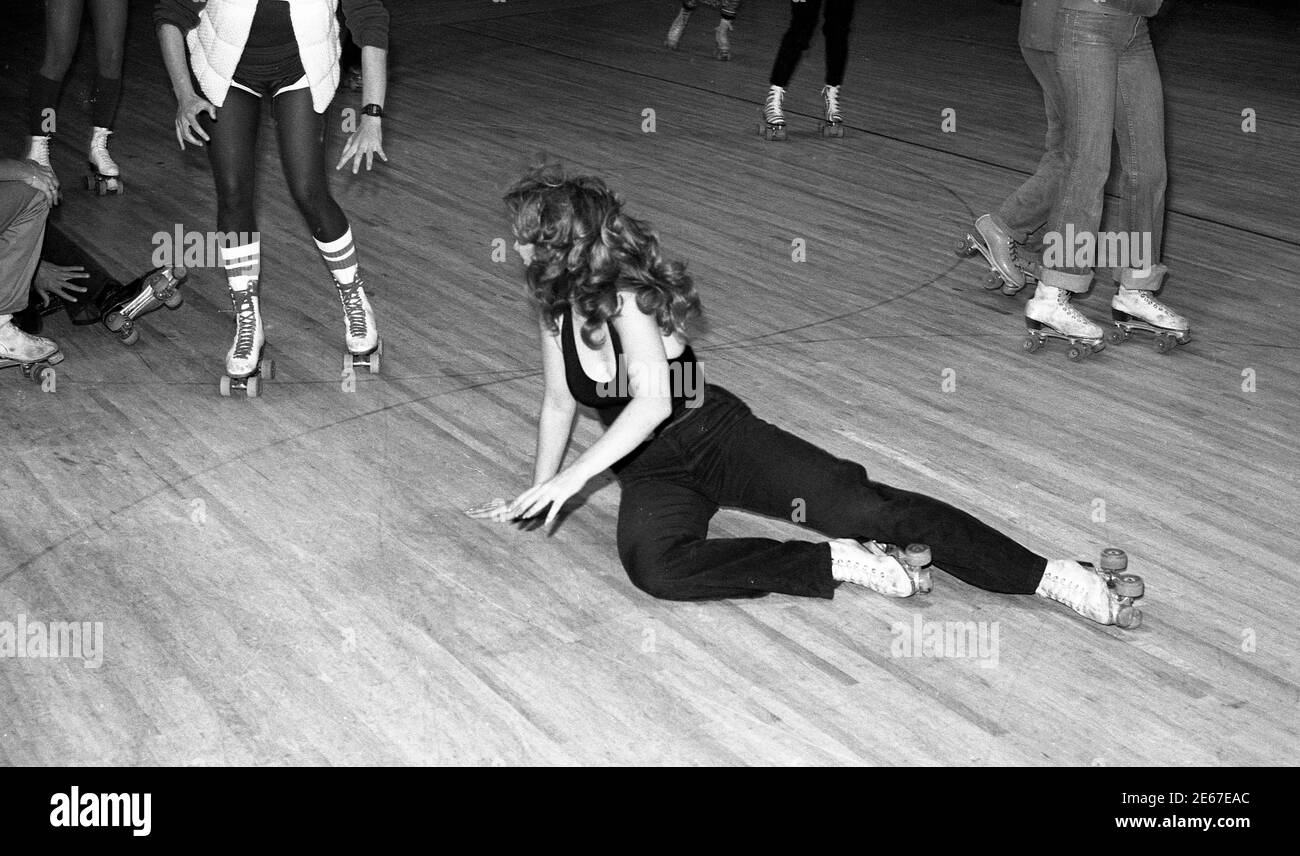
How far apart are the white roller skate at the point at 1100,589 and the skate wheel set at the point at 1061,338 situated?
4.95ft

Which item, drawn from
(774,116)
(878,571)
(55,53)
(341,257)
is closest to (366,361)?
(341,257)

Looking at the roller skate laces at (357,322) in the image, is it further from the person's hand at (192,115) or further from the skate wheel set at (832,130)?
the skate wheel set at (832,130)

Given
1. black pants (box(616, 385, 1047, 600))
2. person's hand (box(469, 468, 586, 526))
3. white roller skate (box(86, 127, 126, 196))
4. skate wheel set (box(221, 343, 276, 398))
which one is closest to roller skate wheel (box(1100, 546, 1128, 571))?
black pants (box(616, 385, 1047, 600))

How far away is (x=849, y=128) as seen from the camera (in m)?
7.23

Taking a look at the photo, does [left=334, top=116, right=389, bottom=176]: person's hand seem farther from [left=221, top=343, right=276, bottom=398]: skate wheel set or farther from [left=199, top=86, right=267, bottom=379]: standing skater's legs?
[left=221, top=343, right=276, bottom=398]: skate wheel set

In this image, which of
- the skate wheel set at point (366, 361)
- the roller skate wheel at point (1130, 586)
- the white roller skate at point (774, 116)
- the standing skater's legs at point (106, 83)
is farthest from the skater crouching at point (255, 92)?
the white roller skate at point (774, 116)

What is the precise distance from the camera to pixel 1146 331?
4.24m

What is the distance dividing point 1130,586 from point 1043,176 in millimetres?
2248

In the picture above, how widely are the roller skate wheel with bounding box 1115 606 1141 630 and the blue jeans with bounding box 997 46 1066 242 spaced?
74.4 inches

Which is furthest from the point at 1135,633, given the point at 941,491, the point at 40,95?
the point at 40,95

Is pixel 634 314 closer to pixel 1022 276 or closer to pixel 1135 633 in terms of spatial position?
pixel 1135 633

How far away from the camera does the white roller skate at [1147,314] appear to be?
13.6 ft

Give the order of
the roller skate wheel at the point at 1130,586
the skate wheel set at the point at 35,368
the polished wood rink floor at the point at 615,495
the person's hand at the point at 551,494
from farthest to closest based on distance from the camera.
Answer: the skate wheel set at the point at 35,368
the roller skate wheel at the point at 1130,586
the person's hand at the point at 551,494
the polished wood rink floor at the point at 615,495

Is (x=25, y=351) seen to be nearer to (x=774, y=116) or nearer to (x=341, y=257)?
(x=341, y=257)
